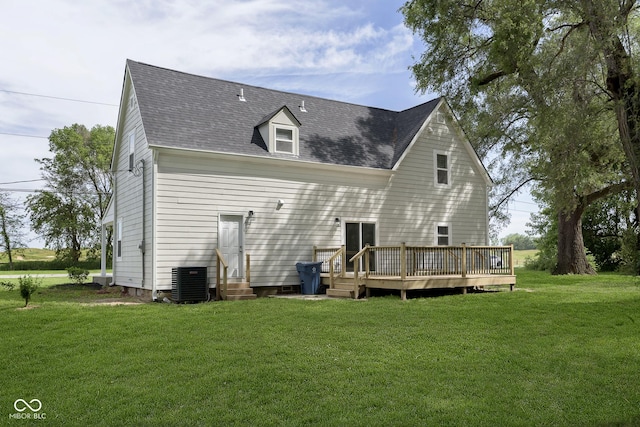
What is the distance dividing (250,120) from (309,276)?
547 cm

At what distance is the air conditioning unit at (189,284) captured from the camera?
44.0ft

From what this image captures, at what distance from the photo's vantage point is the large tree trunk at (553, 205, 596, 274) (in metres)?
24.0

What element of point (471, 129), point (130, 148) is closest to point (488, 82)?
point (471, 129)

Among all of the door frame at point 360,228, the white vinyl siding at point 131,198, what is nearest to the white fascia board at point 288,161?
the white vinyl siding at point 131,198

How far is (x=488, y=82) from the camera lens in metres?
15.0

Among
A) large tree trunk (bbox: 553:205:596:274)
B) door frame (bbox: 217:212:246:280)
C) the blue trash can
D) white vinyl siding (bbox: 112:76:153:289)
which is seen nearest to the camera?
white vinyl siding (bbox: 112:76:153:289)

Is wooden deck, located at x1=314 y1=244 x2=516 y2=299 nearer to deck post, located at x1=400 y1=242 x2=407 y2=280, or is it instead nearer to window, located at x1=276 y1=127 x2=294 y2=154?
deck post, located at x1=400 y1=242 x2=407 y2=280

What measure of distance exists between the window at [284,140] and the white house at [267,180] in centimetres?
5

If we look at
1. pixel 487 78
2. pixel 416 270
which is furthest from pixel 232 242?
pixel 487 78

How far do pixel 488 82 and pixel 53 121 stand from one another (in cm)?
3870

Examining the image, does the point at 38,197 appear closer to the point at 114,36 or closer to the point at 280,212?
the point at 114,36

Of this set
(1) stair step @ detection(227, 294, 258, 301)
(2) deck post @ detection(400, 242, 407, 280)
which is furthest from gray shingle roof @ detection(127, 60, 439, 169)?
(2) deck post @ detection(400, 242, 407, 280)

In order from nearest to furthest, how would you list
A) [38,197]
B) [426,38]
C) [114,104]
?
1. [426,38]
2. [114,104]
3. [38,197]

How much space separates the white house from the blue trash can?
1.71ft
